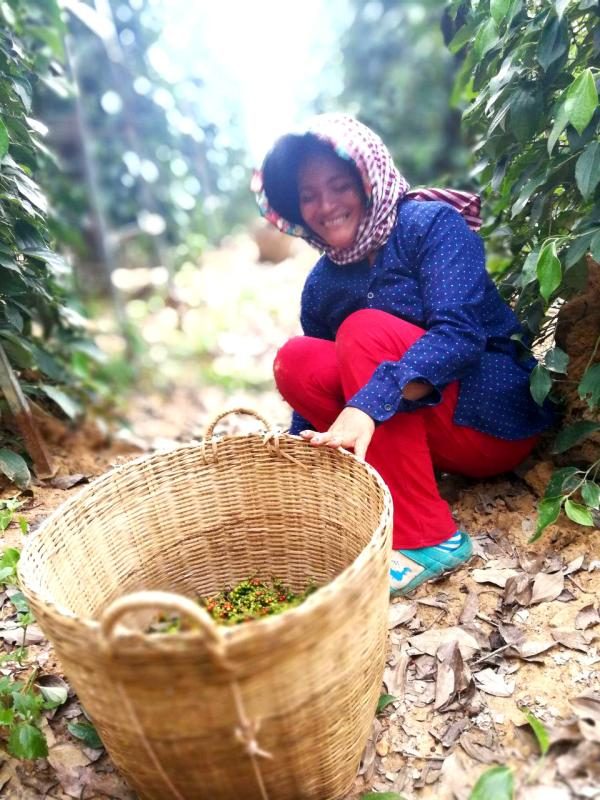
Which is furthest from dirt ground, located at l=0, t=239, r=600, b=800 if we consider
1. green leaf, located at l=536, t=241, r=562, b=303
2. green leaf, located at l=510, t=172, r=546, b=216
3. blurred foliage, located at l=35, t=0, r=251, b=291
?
blurred foliage, located at l=35, t=0, r=251, b=291

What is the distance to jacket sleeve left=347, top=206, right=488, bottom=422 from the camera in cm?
145

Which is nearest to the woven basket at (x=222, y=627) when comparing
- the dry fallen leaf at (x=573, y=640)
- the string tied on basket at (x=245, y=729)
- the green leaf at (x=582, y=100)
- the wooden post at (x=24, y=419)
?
the string tied on basket at (x=245, y=729)

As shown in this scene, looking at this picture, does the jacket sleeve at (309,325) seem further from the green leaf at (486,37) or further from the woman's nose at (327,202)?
the green leaf at (486,37)

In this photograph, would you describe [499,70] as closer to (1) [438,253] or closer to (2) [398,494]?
(1) [438,253]

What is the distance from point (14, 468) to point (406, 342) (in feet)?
3.81

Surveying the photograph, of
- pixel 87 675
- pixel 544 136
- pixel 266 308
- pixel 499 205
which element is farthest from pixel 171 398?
pixel 87 675

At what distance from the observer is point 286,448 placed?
4.98 ft

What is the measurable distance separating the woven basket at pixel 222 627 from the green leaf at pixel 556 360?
550 millimetres

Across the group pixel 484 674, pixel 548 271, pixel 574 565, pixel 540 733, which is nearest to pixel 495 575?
pixel 574 565

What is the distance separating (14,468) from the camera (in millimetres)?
1904

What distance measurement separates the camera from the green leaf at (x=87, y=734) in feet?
4.29

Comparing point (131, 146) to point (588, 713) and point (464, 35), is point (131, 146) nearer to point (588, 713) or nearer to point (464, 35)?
point (464, 35)

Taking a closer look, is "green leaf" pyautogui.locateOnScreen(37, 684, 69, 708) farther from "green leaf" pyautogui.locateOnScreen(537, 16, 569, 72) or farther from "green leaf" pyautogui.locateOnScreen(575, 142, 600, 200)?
"green leaf" pyautogui.locateOnScreen(537, 16, 569, 72)

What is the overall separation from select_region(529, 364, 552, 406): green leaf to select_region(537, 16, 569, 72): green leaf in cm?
66
